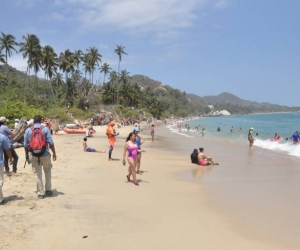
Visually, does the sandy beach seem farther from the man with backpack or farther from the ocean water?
the ocean water

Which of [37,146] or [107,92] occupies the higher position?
[107,92]

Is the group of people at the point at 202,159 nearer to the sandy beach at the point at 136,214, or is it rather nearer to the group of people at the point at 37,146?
the sandy beach at the point at 136,214

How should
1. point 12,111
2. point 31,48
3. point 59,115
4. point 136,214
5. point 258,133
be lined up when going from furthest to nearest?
point 31,48, point 258,133, point 59,115, point 12,111, point 136,214

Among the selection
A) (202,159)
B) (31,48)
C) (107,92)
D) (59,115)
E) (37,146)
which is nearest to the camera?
(37,146)

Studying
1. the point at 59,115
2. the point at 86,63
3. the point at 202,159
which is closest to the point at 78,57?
the point at 86,63

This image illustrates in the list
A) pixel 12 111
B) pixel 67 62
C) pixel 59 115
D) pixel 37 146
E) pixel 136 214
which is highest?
pixel 67 62

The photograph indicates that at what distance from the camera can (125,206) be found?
20.2ft

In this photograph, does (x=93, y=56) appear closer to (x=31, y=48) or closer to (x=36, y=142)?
(x=31, y=48)

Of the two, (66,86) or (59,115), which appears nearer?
(59,115)

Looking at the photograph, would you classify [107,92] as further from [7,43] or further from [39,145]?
[39,145]

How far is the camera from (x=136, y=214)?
5672 millimetres

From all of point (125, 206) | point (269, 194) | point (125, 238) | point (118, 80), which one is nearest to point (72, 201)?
point (125, 206)

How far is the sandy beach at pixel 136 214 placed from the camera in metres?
4.43

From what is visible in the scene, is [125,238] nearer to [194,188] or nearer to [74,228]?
[74,228]
